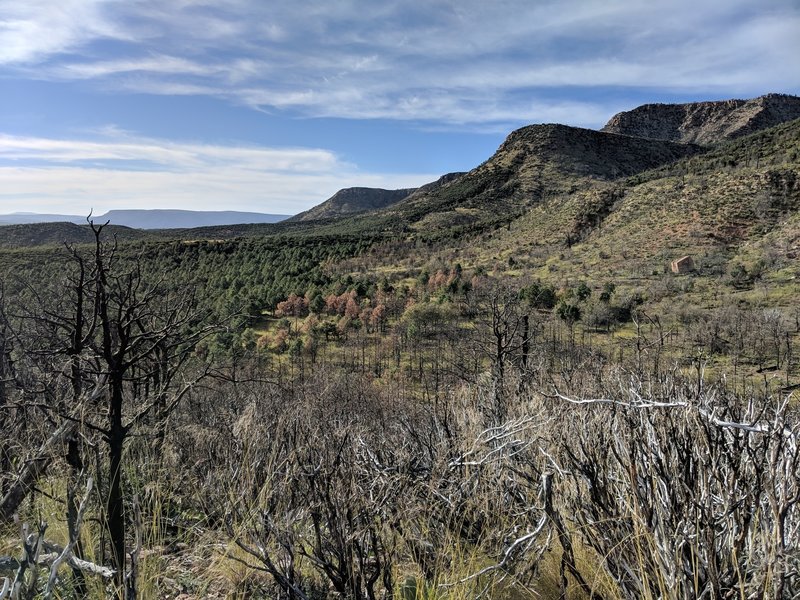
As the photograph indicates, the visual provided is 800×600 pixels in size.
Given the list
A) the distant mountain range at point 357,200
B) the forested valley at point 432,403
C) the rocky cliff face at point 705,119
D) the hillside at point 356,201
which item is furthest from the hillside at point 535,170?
the hillside at point 356,201

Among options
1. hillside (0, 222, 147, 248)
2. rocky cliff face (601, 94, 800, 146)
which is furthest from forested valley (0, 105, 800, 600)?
rocky cliff face (601, 94, 800, 146)

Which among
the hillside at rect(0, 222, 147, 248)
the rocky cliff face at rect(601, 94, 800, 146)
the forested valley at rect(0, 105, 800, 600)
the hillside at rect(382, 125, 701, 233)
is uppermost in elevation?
the rocky cliff face at rect(601, 94, 800, 146)

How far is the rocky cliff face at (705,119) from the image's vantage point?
11489 centimetres

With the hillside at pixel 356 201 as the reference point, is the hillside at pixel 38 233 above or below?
below

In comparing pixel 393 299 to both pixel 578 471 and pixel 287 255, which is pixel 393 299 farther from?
pixel 578 471

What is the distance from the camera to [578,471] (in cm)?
193

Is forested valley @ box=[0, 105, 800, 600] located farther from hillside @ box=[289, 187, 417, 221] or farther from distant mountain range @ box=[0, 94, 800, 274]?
hillside @ box=[289, 187, 417, 221]

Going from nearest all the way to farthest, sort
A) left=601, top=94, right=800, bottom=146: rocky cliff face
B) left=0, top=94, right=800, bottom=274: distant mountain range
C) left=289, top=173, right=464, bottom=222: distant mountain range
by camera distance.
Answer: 1. left=0, top=94, right=800, bottom=274: distant mountain range
2. left=601, top=94, right=800, bottom=146: rocky cliff face
3. left=289, top=173, right=464, bottom=222: distant mountain range

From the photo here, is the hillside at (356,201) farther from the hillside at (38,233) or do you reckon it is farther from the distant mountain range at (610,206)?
the hillside at (38,233)

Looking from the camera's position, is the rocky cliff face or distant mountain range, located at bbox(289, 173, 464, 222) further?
distant mountain range, located at bbox(289, 173, 464, 222)

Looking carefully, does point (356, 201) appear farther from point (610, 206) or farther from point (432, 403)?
point (432, 403)

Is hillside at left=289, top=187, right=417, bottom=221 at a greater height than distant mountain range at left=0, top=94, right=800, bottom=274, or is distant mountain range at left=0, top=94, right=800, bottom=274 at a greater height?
hillside at left=289, top=187, right=417, bottom=221

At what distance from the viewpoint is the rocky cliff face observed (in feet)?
377

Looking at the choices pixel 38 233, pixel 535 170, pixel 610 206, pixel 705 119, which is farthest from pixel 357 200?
pixel 610 206
